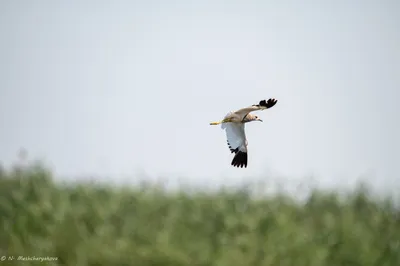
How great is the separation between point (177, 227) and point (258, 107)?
2799 millimetres

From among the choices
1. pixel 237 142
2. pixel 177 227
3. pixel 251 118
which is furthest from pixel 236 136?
pixel 177 227

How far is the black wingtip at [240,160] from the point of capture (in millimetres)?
14344

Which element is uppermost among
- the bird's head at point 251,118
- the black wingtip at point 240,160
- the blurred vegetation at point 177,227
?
the bird's head at point 251,118

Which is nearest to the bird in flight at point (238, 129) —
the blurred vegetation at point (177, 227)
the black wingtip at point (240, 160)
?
the black wingtip at point (240, 160)

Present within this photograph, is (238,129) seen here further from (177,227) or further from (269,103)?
(177,227)

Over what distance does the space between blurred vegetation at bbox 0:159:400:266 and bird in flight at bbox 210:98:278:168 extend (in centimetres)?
190

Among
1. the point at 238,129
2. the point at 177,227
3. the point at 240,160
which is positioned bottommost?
the point at 177,227

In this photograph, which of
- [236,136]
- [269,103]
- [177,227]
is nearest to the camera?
[177,227]

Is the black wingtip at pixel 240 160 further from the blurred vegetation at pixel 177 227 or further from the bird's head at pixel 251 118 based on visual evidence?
the blurred vegetation at pixel 177 227

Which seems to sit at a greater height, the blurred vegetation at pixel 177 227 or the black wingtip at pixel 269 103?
the black wingtip at pixel 269 103

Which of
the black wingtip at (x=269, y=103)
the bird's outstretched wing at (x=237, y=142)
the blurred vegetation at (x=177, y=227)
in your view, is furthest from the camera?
the bird's outstretched wing at (x=237, y=142)

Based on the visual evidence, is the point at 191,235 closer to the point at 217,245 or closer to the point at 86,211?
the point at 217,245

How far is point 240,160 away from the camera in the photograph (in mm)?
14414

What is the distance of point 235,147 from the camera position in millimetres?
14266
